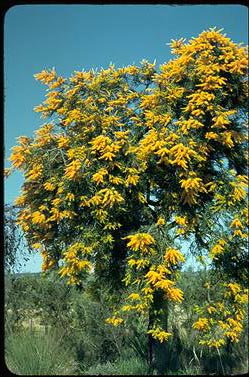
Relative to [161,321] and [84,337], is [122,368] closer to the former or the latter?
Answer: [161,321]

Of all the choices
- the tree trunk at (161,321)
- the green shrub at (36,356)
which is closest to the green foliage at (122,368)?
the tree trunk at (161,321)

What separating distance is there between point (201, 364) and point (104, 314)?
2380mm

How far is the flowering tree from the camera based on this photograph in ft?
29.5

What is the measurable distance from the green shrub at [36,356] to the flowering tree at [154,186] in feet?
5.23

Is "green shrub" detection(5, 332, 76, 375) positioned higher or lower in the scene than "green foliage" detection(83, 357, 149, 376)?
higher

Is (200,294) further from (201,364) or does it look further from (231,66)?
(231,66)

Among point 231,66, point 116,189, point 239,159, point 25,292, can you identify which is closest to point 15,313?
point 25,292

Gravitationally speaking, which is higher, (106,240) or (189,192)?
(189,192)

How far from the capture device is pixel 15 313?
396 inches

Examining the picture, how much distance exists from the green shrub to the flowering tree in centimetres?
159

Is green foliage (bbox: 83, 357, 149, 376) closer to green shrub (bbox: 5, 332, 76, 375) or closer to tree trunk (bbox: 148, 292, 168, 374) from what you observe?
tree trunk (bbox: 148, 292, 168, 374)

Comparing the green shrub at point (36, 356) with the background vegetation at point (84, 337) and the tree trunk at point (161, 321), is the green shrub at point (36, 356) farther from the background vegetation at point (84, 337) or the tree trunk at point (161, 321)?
the tree trunk at point (161, 321)

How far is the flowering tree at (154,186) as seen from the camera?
898cm

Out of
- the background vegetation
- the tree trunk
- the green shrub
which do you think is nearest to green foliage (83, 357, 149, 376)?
the background vegetation
